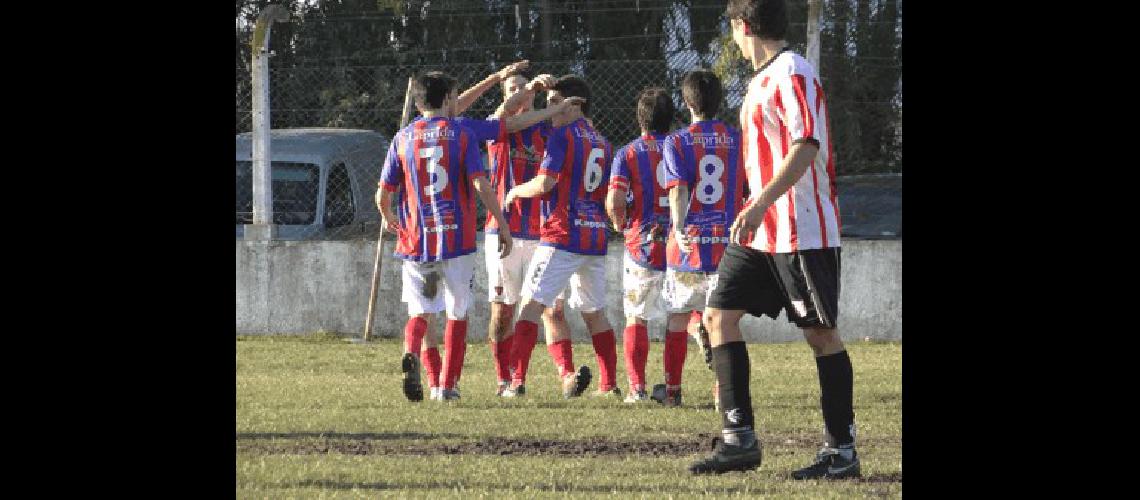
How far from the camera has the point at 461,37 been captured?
61.6ft

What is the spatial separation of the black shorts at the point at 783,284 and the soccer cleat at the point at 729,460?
529 mm

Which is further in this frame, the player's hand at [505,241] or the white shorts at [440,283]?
the white shorts at [440,283]

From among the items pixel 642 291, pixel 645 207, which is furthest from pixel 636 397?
pixel 645 207

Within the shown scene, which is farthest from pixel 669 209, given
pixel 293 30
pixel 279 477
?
pixel 293 30

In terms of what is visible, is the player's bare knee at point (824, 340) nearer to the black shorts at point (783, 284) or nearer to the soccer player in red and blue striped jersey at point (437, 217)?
the black shorts at point (783, 284)

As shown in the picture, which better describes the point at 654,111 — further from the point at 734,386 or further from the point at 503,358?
the point at 734,386

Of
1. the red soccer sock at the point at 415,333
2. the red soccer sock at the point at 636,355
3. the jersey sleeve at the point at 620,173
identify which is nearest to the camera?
the red soccer sock at the point at 415,333

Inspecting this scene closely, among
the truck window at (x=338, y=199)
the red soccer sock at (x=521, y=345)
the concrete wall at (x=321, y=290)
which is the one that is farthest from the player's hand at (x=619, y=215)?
the truck window at (x=338, y=199)

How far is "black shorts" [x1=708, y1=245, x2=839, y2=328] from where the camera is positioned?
6336 millimetres

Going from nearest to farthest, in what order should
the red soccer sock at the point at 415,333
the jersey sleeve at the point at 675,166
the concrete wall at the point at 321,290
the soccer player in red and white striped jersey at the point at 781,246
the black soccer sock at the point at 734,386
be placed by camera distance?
the soccer player in red and white striped jersey at the point at 781,246 < the black soccer sock at the point at 734,386 < the jersey sleeve at the point at 675,166 < the red soccer sock at the point at 415,333 < the concrete wall at the point at 321,290

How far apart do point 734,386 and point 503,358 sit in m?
3.54

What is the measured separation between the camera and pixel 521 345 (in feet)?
32.3

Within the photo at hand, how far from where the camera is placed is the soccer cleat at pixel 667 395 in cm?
932
